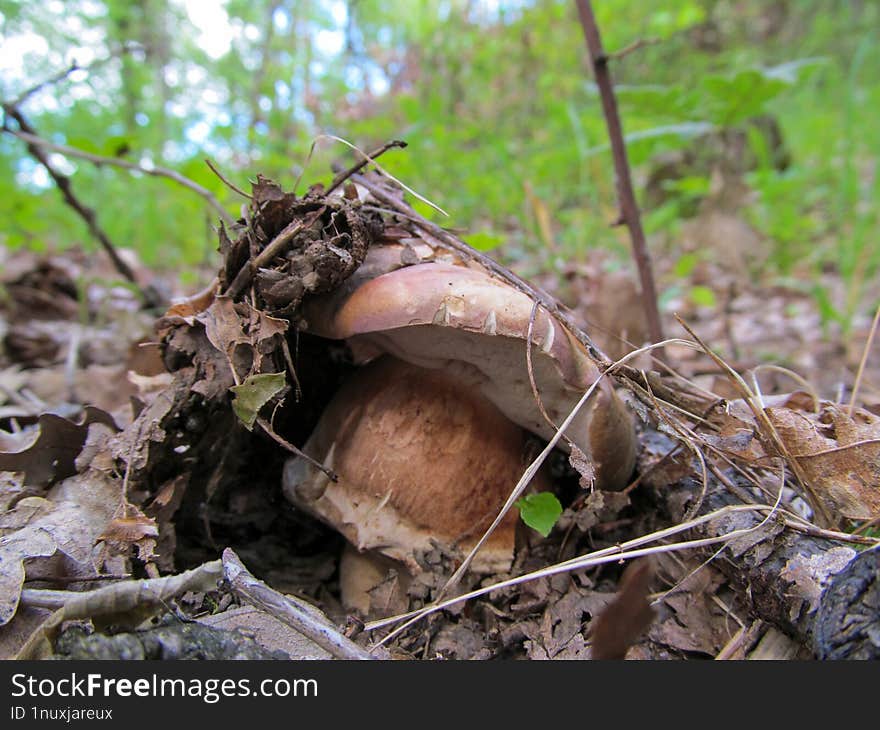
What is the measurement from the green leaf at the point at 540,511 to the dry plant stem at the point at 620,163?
1322mm

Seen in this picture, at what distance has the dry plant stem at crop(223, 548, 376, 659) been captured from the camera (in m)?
1.19

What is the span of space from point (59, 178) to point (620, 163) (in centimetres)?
258

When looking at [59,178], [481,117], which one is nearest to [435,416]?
[59,178]

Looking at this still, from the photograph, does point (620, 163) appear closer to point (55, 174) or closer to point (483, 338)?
point (483, 338)

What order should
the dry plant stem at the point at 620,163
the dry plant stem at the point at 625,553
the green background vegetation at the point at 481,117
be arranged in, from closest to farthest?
the dry plant stem at the point at 625,553, the dry plant stem at the point at 620,163, the green background vegetation at the point at 481,117

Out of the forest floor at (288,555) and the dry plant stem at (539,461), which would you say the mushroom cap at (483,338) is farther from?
the forest floor at (288,555)

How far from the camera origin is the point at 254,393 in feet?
4.95

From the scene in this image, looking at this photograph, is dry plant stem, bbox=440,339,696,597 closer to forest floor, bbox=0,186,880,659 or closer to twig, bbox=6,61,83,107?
forest floor, bbox=0,186,880,659

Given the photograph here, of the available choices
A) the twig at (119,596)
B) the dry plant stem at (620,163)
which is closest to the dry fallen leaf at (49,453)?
the twig at (119,596)

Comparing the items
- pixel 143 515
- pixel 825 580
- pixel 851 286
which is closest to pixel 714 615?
pixel 825 580

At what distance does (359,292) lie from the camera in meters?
1.49

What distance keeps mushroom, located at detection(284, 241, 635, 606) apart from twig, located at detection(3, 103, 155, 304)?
6.08 feet

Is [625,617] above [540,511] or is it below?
above

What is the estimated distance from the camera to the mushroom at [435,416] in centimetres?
145
